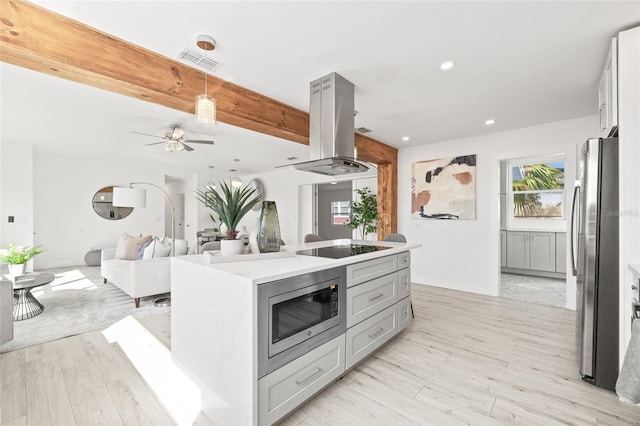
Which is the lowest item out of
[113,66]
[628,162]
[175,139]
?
[628,162]

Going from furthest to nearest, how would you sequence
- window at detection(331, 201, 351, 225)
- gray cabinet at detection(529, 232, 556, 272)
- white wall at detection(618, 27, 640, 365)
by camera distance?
window at detection(331, 201, 351, 225), gray cabinet at detection(529, 232, 556, 272), white wall at detection(618, 27, 640, 365)

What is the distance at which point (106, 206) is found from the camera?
701 cm

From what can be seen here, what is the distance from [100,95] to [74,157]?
4.69 meters

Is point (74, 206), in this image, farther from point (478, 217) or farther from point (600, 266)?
point (600, 266)

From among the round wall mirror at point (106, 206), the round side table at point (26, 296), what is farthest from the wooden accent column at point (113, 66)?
the round wall mirror at point (106, 206)

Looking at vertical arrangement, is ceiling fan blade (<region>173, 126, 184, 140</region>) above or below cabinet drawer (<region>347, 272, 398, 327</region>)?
above

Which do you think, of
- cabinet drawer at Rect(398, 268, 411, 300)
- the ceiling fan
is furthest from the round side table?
cabinet drawer at Rect(398, 268, 411, 300)

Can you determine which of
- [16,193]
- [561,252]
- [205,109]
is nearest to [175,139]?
[205,109]

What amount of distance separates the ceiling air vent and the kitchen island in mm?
1513

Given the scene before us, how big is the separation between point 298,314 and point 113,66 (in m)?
2.09

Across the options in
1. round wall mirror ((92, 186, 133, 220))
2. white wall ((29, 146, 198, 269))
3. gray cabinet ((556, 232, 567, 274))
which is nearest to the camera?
gray cabinet ((556, 232, 567, 274))

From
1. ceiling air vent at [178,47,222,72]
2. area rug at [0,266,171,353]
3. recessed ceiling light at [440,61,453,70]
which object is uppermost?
recessed ceiling light at [440,61,453,70]

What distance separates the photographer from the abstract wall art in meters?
4.38

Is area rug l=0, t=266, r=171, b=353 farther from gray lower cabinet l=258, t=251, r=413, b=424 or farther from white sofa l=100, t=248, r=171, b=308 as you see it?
gray lower cabinet l=258, t=251, r=413, b=424
